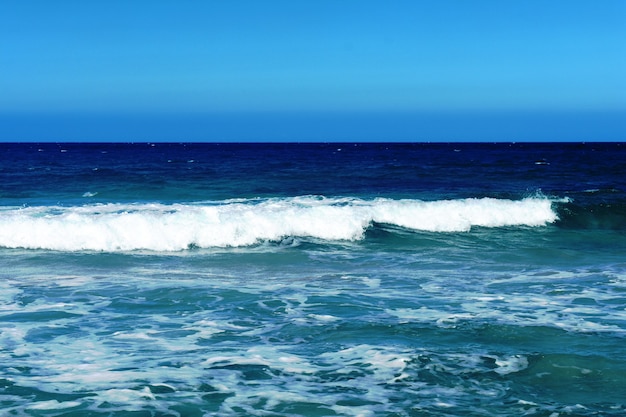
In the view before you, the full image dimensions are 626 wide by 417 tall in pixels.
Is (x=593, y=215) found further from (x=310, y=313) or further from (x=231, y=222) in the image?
(x=310, y=313)

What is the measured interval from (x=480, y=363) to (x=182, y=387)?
109 inches

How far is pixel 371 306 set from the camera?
915 cm

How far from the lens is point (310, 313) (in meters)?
8.79

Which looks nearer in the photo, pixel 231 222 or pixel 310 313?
pixel 310 313

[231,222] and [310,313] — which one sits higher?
[231,222]

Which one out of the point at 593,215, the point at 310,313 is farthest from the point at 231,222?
the point at 593,215

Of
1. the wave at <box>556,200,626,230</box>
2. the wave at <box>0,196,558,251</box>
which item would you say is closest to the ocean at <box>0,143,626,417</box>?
the wave at <box>0,196,558,251</box>

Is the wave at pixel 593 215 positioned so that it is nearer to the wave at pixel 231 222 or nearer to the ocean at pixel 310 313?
the ocean at pixel 310 313

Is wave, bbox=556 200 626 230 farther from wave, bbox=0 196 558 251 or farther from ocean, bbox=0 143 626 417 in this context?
wave, bbox=0 196 558 251

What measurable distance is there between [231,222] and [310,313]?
26.3 feet

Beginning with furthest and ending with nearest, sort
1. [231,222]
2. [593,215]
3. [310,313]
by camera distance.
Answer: [593,215] → [231,222] → [310,313]

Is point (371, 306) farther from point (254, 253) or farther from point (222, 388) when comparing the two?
point (254, 253)

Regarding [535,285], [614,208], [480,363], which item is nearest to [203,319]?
[480,363]

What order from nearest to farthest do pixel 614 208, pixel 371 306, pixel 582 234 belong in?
pixel 371 306 → pixel 582 234 → pixel 614 208
